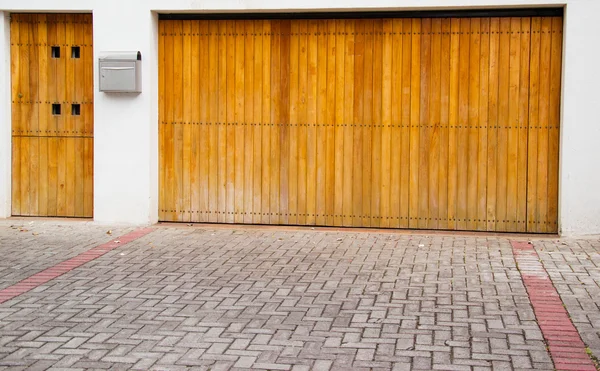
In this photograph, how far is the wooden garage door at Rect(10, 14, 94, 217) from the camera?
10.4 m

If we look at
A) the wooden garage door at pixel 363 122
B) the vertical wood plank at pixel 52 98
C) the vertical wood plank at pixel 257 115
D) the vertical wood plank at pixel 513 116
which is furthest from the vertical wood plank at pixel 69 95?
the vertical wood plank at pixel 513 116

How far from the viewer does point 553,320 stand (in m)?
5.75

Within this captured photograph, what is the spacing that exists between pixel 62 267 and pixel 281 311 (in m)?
2.58

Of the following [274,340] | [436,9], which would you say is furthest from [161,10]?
[274,340]

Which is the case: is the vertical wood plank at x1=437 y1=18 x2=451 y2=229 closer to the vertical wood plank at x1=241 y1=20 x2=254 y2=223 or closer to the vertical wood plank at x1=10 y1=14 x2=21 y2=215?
the vertical wood plank at x1=241 y1=20 x2=254 y2=223

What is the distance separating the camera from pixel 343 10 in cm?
987

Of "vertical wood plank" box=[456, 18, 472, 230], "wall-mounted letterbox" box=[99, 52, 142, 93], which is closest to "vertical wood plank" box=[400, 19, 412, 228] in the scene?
"vertical wood plank" box=[456, 18, 472, 230]

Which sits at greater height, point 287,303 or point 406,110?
point 406,110

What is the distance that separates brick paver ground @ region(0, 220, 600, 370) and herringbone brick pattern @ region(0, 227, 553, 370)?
1 cm

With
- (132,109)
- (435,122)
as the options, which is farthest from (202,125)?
(435,122)

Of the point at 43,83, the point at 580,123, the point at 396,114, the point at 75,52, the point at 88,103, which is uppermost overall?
the point at 75,52

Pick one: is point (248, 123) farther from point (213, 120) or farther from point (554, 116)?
point (554, 116)

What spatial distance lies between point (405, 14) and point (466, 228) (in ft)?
8.54

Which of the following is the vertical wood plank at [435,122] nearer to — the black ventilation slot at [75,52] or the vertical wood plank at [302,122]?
the vertical wood plank at [302,122]
